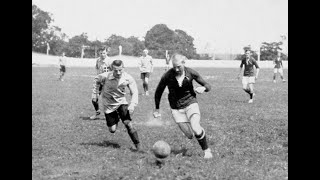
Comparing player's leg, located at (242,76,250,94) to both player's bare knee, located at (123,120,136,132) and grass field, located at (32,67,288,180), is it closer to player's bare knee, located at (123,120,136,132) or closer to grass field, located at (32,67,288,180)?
grass field, located at (32,67,288,180)

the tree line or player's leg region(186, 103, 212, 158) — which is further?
the tree line

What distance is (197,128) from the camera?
873cm

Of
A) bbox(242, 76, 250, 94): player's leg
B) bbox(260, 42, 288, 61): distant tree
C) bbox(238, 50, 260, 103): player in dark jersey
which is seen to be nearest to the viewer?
bbox(242, 76, 250, 94): player's leg

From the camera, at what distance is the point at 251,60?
61.1ft

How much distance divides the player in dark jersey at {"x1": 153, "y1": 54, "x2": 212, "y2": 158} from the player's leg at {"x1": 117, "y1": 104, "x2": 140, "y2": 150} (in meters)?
0.73

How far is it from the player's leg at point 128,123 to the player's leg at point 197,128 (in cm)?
124

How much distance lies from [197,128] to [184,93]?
2.66 ft

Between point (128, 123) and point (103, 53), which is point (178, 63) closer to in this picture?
point (128, 123)

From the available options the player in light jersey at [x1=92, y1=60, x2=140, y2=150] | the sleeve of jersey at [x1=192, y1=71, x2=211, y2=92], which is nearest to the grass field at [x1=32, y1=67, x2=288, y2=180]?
the player in light jersey at [x1=92, y1=60, x2=140, y2=150]

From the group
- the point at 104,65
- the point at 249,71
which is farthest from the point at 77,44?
the point at 104,65

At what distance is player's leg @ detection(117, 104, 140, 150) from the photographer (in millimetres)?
9409
